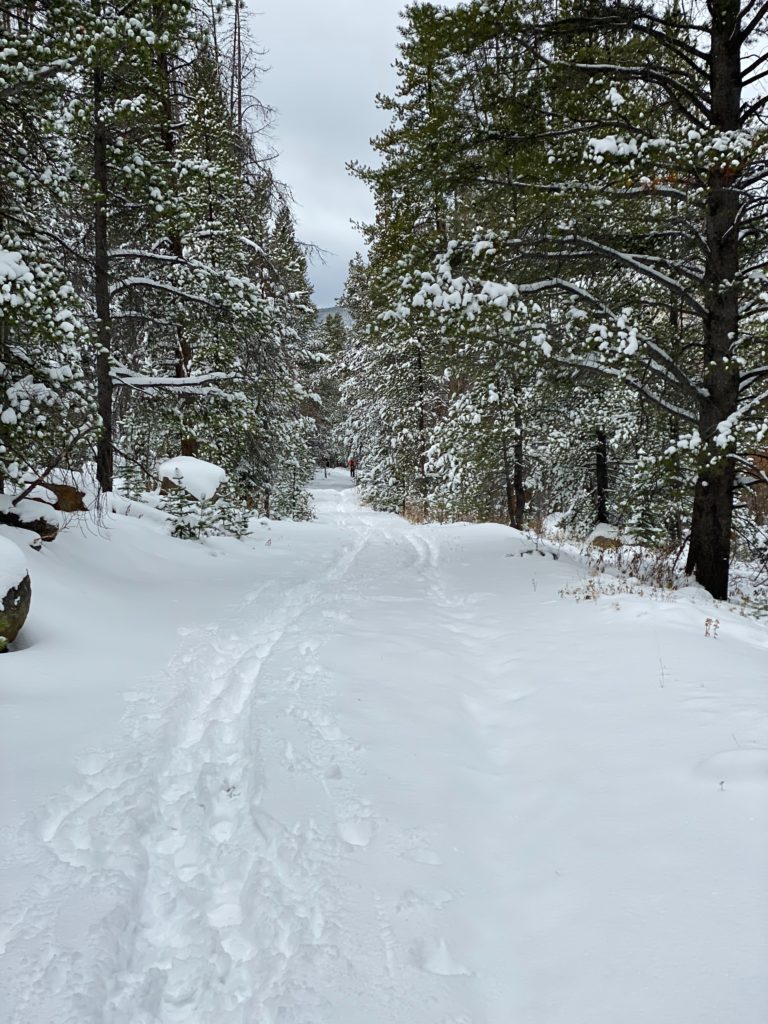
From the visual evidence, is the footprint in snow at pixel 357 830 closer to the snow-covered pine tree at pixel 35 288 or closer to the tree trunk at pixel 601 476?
the snow-covered pine tree at pixel 35 288

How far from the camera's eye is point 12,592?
4551mm

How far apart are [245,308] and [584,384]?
234 inches

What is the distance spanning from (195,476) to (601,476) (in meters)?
10.5

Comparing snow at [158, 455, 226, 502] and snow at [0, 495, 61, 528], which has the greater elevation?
snow at [158, 455, 226, 502]

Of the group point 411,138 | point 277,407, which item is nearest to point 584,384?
point 411,138

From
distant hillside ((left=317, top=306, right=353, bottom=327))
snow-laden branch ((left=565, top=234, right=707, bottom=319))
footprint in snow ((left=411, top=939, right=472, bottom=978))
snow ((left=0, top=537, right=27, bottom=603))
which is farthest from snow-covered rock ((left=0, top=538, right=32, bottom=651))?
distant hillside ((left=317, top=306, right=353, bottom=327))

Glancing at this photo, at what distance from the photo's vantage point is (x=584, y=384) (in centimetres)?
859

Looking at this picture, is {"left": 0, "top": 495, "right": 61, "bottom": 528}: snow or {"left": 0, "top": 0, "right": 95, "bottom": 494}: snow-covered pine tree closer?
{"left": 0, "top": 0, "right": 95, "bottom": 494}: snow-covered pine tree

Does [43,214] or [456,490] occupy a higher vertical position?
[43,214]

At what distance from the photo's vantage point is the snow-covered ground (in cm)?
211

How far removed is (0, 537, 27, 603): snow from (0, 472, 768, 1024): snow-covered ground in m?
0.66

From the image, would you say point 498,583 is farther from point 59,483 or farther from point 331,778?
point 59,483

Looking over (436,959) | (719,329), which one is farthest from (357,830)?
(719,329)

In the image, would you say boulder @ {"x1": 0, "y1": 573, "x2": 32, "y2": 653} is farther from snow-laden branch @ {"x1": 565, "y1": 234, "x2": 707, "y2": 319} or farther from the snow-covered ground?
snow-laden branch @ {"x1": 565, "y1": 234, "x2": 707, "y2": 319}
